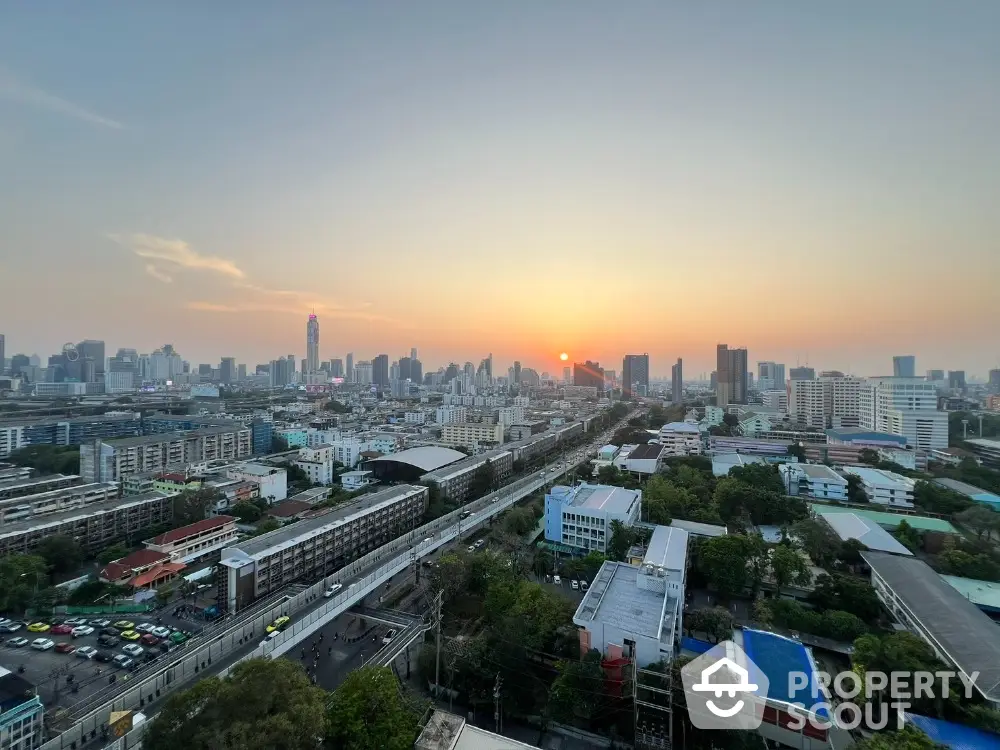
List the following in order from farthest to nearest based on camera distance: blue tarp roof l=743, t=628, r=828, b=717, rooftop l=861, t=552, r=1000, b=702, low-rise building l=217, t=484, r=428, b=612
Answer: low-rise building l=217, t=484, r=428, b=612, rooftop l=861, t=552, r=1000, b=702, blue tarp roof l=743, t=628, r=828, b=717

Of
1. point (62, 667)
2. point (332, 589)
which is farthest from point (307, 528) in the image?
point (62, 667)

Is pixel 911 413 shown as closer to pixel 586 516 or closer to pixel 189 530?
pixel 586 516

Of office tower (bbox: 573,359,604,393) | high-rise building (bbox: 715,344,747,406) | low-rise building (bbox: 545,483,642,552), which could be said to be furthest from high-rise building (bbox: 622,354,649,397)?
low-rise building (bbox: 545,483,642,552)

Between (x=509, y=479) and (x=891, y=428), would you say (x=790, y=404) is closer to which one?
(x=891, y=428)

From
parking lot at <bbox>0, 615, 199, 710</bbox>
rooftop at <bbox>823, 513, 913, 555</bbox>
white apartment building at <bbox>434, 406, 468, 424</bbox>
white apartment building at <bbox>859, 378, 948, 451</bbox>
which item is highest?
white apartment building at <bbox>859, 378, 948, 451</bbox>

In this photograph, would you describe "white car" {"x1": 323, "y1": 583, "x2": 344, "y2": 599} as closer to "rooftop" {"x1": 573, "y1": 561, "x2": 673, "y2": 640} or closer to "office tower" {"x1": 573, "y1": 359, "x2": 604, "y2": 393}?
"rooftop" {"x1": 573, "y1": 561, "x2": 673, "y2": 640}

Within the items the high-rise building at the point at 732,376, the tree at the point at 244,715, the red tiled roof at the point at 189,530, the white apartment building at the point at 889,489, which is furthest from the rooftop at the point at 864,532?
the high-rise building at the point at 732,376
